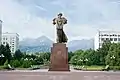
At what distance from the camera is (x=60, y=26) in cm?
1908

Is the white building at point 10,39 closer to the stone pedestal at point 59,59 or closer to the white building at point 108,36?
the white building at point 108,36

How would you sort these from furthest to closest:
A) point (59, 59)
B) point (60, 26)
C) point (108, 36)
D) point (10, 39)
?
point (10, 39)
point (108, 36)
point (60, 26)
point (59, 59)

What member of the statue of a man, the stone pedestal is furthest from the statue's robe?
the stone pedestal

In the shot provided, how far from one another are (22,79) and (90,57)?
6340 cm

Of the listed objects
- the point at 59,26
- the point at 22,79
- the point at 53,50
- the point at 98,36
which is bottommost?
the point at 22,79

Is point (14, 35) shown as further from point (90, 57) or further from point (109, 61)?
point (109, 61)

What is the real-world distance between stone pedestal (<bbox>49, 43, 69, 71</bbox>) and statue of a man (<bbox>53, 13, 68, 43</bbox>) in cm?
58

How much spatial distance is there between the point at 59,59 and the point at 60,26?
6.44 ft

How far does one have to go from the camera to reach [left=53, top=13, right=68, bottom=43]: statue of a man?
1892 centimetres

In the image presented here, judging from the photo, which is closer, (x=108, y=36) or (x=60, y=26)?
(x=60, y=26)

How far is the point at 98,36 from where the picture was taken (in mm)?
120562

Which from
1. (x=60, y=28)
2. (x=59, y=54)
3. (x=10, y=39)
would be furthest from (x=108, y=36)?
(x=59, y=54)

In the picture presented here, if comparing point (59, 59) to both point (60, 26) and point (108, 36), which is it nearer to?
point (60, 26)

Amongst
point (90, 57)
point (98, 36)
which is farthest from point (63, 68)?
point (98, 36)
